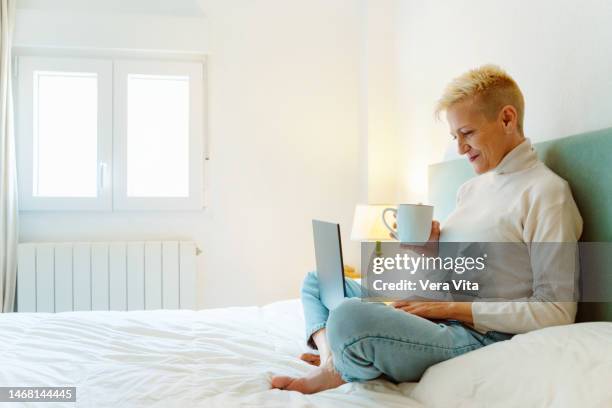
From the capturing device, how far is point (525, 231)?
1.15m

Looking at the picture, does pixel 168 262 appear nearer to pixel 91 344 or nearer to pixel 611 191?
pixel 91 344

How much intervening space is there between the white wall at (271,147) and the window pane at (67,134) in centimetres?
27

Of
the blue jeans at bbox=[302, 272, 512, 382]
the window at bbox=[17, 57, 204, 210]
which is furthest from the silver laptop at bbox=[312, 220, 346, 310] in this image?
the window at bbox=[17, 57, 204, 210]

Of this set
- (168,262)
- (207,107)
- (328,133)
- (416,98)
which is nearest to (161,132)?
(207,107)

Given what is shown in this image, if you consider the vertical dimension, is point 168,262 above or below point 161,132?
below

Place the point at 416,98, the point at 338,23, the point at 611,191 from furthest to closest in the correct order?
1. the point at 338,23
2. the point at 416,98
3. the point at 611,191

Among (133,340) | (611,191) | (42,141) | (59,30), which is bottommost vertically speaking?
(133,340)

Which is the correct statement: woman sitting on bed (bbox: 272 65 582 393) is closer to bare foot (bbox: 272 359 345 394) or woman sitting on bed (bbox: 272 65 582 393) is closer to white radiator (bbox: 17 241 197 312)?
bare foot (bbox: 272 359 345 394)

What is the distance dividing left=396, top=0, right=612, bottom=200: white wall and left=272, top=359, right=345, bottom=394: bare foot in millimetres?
902

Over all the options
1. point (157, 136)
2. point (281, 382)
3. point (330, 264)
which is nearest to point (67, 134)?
point (157, 136)

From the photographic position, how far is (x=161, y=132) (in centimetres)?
290

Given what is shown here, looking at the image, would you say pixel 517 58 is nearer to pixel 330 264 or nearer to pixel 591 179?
pixel 591 179

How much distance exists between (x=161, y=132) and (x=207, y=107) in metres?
0.31

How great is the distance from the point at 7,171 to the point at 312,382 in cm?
232
